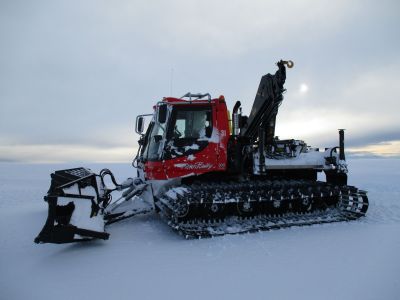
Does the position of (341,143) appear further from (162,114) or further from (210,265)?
(210,265)

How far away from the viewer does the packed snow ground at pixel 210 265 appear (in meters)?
3.77

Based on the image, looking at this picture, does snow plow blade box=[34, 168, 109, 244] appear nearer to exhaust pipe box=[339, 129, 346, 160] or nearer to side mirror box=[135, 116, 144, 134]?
Answer: side mirror box=[135, 116, 144, 134]

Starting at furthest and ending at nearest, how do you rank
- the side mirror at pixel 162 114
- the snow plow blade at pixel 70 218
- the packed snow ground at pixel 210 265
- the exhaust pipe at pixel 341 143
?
the exhaust pipe at pixel 341 143 < the side mirror at pixel 162 114 < the snow plow blade at pixel 70 218 < the packed snow ground at pixel 210 265

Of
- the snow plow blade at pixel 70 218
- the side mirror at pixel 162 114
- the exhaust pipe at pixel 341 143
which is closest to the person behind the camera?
the snow plow blade at pixel 70 218

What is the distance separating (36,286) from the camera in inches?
159

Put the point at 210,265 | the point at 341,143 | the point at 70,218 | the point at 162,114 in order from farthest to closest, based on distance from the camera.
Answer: the point at 341,143 → the point at 162,114 → the point at 70,218 → the point at 210,265

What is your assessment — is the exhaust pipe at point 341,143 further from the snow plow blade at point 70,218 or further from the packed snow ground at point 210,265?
the snow plow blade at point 70,218

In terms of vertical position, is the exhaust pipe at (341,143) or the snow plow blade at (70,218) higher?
the exhaust pipe at (341,143)

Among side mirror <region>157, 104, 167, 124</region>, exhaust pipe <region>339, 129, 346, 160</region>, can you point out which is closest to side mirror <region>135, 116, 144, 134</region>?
side mirror <region>157, 104, 167, 124</region>

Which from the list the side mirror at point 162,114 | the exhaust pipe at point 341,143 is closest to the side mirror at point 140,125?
the side mirror at point 162,114

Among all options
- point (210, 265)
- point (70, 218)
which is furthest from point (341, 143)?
point (70, 218)

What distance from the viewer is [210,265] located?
15.3 ft

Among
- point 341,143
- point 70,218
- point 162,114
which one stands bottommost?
point 70,218

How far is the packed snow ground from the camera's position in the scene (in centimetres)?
377
